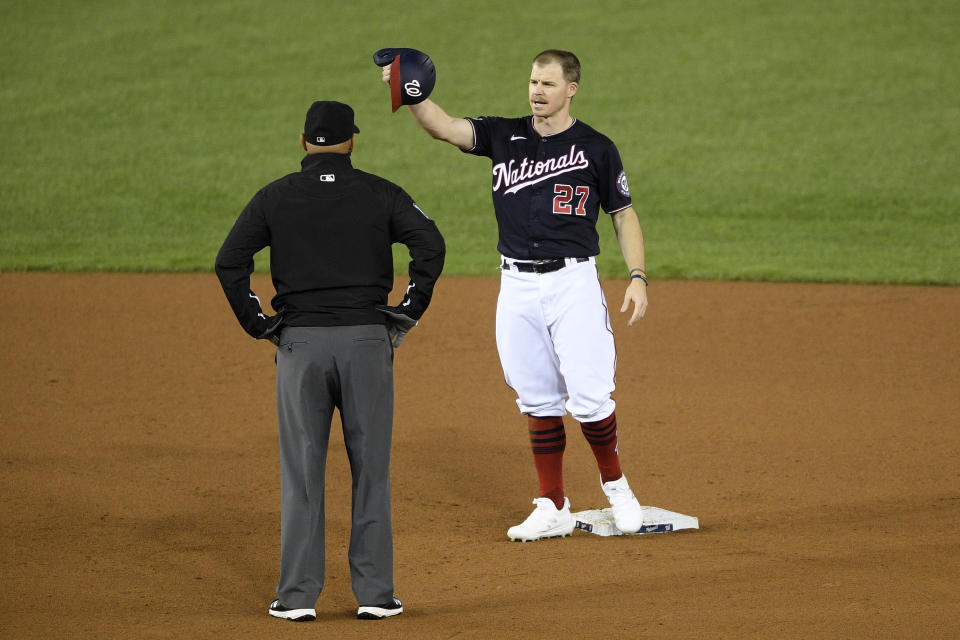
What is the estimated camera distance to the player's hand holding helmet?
5496 millimetres

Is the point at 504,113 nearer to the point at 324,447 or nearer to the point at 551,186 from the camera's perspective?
the point at 551,186

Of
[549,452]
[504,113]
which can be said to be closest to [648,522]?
[549,452]

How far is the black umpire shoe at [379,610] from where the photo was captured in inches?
182

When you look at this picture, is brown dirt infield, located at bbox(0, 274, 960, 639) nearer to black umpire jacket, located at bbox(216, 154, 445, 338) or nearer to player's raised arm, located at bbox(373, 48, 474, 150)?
black umpire jacket, located at bbox(216, 154, 445, 338)

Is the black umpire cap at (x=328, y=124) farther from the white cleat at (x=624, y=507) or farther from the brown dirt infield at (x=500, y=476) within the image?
the white cleat at (x=624, y=507)

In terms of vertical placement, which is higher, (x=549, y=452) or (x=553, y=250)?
(x=553, y=250)

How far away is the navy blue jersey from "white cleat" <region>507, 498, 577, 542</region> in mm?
1228

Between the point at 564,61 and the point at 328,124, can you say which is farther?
the point at 564,61

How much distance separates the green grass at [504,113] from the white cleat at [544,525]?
6.99 metres

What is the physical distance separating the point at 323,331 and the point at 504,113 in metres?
15.7

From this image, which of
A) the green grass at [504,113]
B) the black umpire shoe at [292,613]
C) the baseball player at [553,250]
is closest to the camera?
the black umpire shoe at [292,613]

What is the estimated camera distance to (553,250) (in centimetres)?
564

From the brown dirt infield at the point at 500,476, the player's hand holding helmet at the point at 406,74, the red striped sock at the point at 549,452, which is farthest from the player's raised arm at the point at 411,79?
the brown dirt infield at the point at 500,476

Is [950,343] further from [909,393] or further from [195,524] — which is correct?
[195,524]
